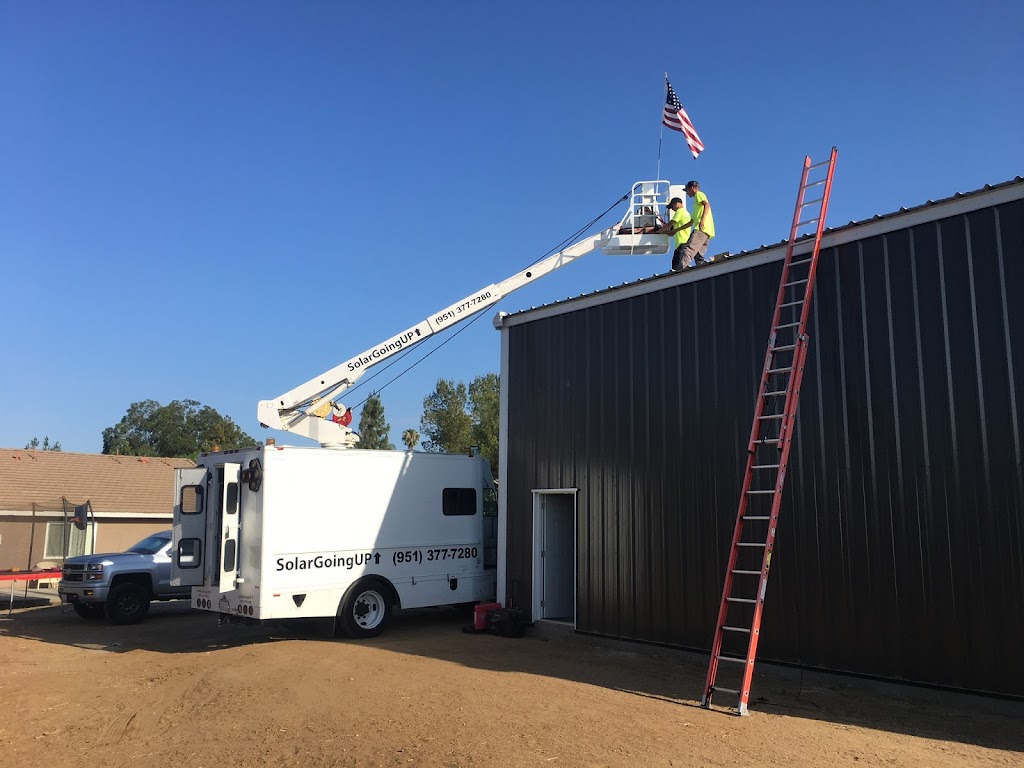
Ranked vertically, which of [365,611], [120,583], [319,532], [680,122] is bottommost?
[365,611]

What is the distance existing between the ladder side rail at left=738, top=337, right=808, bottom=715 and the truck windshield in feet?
40.3

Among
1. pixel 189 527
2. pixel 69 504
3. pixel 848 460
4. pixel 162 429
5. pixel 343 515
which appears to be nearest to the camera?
pixel 848 460

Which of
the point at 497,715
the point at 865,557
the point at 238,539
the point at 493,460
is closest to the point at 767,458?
the point at 865,557

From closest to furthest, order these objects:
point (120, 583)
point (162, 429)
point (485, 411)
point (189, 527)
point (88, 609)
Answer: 1. point (189, 527)
2. point (120, 583)
3. point (88, 609)
4. point (485, 411)
5. point (162, 429)

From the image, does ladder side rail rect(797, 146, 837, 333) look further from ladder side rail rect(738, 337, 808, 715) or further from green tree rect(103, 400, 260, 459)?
green tree rect(103, 400, 260, 459)

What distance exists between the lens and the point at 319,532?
1242 centimetres

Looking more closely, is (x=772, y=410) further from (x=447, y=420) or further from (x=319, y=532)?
(x=447, y=420)

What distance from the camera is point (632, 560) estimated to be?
11.4 m

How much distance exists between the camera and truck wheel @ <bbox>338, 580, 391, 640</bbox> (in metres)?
12.6

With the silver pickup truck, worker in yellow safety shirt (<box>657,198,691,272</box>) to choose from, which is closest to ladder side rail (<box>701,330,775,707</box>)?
worker in yellow safety shirt (<box>657,198,691,272</box>)

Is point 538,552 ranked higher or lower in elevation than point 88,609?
higher

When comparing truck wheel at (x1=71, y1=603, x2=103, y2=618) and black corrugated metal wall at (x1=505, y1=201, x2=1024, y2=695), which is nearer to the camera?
black corrugated metal wall at (x1=505, y1=201, x2=1024, y2=695)

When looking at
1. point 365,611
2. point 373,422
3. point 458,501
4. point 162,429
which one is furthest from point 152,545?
point 162,429

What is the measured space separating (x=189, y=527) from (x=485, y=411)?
4160cm
